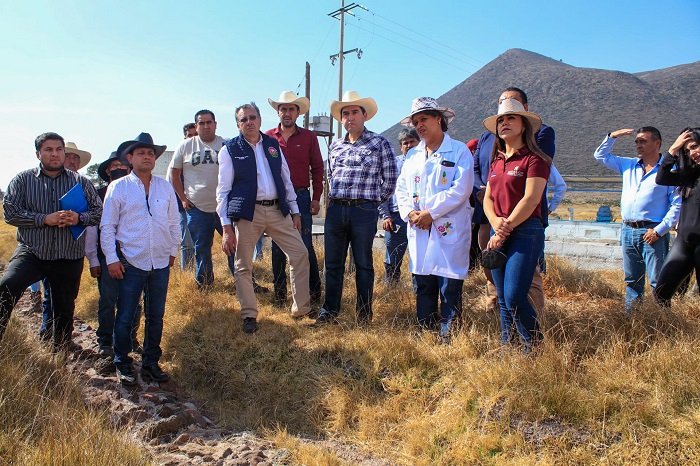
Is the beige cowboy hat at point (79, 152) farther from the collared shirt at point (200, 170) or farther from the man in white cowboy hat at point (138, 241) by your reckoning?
the man in white cowboy hat at point (138, 241)

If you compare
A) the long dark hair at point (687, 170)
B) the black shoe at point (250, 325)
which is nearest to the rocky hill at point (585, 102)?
the long dark hair at point (687, 170)

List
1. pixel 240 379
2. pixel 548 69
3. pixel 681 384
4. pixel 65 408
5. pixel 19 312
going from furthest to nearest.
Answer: pixel 548 69 → pixel 19 312 → pixel 240 379 → pixel 65 408 → pixel 681 384

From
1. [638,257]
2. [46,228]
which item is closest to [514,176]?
[638,257]

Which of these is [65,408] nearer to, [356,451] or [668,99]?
[356,451]

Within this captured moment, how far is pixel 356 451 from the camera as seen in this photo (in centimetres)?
347

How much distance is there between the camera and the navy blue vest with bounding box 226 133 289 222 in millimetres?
4762

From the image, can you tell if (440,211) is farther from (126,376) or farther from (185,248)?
(185,248)

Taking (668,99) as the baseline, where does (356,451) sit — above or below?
below

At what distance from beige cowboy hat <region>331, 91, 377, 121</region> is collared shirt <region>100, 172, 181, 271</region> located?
2003 mm

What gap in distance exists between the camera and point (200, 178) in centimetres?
614

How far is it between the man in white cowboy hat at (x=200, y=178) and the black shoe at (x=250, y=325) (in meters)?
1.40

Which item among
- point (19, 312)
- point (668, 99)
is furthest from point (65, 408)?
point (668, 99)

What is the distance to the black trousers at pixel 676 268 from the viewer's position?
415 centimetres

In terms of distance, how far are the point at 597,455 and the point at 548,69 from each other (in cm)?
9160
